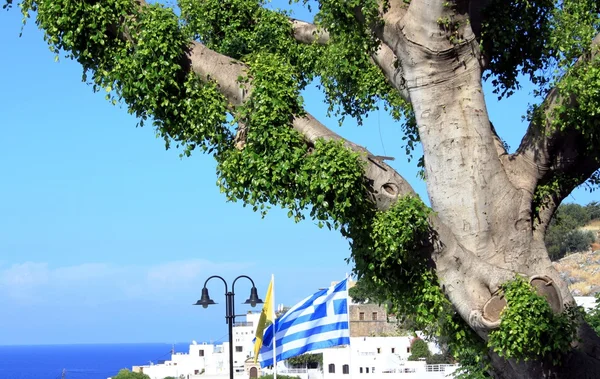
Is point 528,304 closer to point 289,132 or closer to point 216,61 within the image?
point 289,132

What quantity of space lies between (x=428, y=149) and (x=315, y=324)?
6.05 metres

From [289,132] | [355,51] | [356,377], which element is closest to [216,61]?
[289,132]

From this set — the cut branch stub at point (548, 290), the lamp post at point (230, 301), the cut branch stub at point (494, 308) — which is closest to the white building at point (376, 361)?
the lamp post at point (230, 301)

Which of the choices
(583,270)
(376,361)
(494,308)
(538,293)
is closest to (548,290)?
(538,293)

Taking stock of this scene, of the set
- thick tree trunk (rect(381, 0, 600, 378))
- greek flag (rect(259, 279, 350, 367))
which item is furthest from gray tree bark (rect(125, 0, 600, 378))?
greek flag (rect(259, 279, 350, 367))

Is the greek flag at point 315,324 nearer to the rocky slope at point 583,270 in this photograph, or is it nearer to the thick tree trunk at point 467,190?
the thick tree trunk at point 467,190

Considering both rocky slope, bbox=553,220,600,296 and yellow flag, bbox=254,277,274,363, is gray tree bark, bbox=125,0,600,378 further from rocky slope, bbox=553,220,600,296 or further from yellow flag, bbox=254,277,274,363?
rocky slope, bbox=553,220,600,296

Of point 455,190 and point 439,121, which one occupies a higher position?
point 439,121

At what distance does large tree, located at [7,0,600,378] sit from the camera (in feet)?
26.5

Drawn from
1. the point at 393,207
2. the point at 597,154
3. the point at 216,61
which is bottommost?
the point at 393,207

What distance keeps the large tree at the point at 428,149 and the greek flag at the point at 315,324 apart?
16.7ft

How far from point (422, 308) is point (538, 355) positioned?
1.06 metres

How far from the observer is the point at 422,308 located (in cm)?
838

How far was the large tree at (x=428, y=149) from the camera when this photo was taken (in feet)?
26.5
